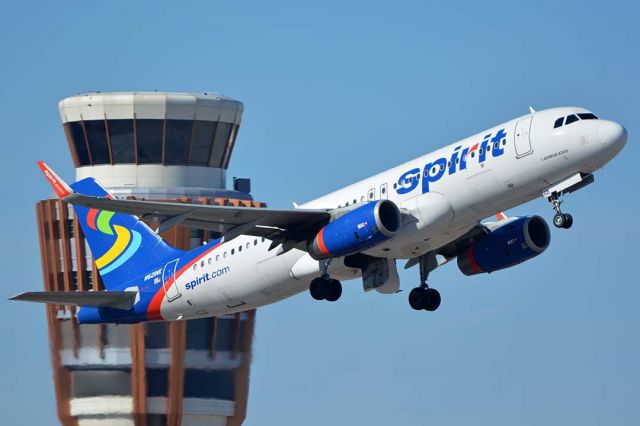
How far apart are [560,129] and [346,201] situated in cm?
915

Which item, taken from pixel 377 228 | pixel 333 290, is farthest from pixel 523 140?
pixel 333 290

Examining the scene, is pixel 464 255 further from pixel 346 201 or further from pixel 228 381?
pixel 228 381

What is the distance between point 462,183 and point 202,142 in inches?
2302

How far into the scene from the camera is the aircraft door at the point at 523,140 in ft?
206

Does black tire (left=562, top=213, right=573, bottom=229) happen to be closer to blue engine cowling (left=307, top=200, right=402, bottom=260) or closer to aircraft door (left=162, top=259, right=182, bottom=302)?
blue engine cowling (left=307, top=200, right=402, bottom=260)

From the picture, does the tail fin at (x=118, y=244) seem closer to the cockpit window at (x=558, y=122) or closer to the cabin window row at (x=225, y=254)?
the cabin window row at (x=225, y=254)

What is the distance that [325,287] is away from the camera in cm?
6750

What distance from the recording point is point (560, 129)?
62.7m

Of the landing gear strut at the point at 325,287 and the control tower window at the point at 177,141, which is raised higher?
the control tower window at the point at 177,141

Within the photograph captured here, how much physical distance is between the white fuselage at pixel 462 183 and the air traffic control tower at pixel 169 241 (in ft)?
139

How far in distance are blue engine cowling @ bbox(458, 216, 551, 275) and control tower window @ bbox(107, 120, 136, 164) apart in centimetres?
5185

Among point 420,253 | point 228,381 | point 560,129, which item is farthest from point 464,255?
point 228,381

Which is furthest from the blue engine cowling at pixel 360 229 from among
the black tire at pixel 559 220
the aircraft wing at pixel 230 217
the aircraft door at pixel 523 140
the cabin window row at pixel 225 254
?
the black tire at pixel 559 220

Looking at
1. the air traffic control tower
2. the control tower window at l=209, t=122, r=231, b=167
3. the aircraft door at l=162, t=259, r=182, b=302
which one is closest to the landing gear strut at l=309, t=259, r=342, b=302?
the aircraft door at l=162, t=259, r=182, b=302
